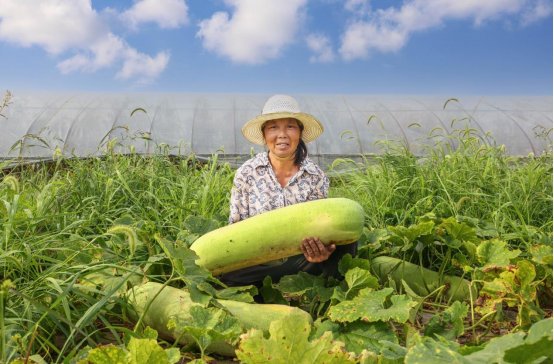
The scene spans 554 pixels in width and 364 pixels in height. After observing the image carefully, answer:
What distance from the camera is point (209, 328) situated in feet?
5.83

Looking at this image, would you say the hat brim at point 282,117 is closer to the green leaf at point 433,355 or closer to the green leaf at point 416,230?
the green leaf at point 416,230

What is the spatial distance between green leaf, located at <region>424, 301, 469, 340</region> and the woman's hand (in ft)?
2.03

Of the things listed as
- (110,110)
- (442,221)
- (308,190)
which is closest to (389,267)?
(442,221)

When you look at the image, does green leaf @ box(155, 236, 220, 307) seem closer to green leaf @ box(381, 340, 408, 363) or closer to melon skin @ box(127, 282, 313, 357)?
melon skin @ box(127, 282, 313, 357)

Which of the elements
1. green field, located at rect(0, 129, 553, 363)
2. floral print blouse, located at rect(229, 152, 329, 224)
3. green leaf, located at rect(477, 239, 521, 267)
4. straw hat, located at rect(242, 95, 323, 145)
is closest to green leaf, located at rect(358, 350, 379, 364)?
green field, located at rect(0, 129, 553, 363)

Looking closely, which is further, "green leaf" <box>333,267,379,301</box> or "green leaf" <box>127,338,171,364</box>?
"green leaf" <box>333,267,379,301</box>

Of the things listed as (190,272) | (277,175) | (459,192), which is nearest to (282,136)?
(277,175)

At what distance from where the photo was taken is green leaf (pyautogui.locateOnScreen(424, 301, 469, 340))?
2.04m

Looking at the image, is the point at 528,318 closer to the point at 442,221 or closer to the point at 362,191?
the point at 442,221

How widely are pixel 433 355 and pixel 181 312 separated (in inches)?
52.4

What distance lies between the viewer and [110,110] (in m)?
9.20

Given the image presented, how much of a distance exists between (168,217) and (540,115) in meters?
8.25

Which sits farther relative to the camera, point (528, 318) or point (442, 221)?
point (442, 221)

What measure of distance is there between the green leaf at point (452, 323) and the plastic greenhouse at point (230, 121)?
5874 mm
